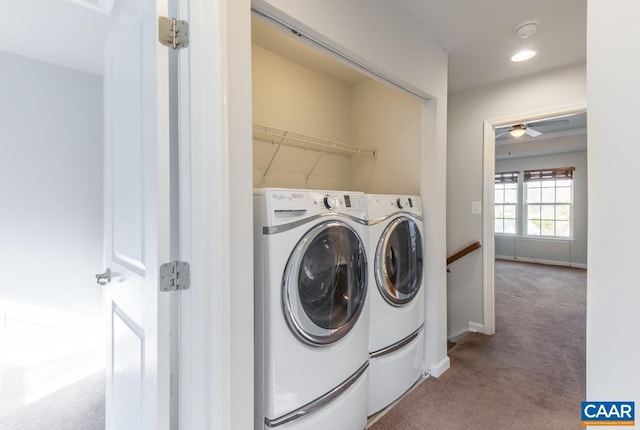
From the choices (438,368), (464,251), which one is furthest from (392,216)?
(464,251)

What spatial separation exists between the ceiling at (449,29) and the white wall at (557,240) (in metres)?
4.43

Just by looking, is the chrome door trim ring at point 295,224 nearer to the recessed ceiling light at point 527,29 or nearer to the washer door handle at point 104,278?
the washer door handle at point 104,278

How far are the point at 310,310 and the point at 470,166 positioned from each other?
241cm

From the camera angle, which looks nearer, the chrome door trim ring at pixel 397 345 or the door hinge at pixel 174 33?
the door hinge at pixel 174 33

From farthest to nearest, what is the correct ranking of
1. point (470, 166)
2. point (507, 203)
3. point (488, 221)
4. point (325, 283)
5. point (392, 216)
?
point (507, 203) < point (470, 166) < point (488, 221) < point (392, 216) < point (325, 283)

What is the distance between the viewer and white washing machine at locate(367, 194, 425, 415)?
1703mm

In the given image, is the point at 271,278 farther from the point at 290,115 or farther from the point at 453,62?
the point at 453,62

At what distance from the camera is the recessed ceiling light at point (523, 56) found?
2258mm

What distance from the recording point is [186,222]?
36.8 inches

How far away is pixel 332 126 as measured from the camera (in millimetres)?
2670

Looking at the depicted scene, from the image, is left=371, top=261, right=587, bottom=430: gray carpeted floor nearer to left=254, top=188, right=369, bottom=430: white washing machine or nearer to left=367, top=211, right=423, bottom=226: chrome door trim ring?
left=254, top=188, right=369, bottom=430: white washing machine

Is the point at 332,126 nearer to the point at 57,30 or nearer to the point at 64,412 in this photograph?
the point at 57,30

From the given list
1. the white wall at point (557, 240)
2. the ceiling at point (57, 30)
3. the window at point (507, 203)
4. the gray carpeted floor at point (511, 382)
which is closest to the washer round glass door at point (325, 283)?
the gray carpeted floor at point (511, 382)

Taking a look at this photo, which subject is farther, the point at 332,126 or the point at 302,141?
the point at 332,126
